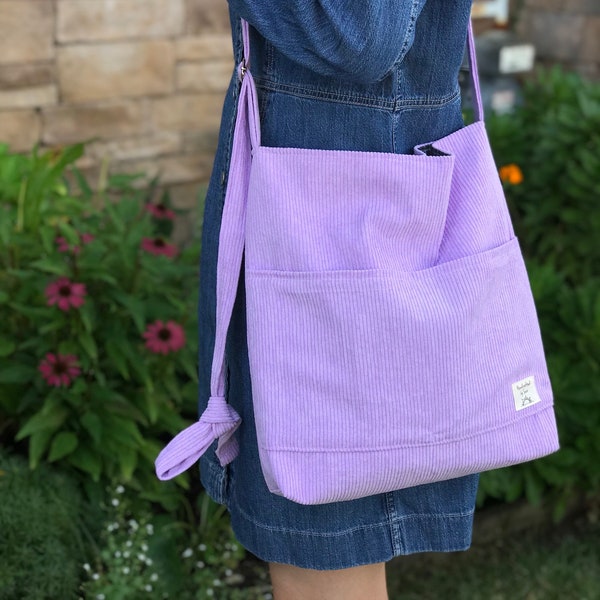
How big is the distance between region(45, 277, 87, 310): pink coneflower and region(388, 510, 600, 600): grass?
4.00ft

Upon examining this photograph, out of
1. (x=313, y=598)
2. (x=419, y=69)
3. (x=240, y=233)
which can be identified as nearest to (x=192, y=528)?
(x=313, y=598)

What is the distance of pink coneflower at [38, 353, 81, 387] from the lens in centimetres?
222

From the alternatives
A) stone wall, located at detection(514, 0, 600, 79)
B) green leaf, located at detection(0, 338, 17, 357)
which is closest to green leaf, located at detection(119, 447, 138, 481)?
green leaf, located at detection(0, 338, 17, 357)

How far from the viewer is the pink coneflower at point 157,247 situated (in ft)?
7.68

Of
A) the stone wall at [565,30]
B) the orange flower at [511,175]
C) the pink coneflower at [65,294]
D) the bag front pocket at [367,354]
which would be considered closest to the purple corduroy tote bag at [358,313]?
the bag front pocket at [367,354]

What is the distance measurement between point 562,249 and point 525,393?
2.05 m

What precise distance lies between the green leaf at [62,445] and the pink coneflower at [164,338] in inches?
11.1

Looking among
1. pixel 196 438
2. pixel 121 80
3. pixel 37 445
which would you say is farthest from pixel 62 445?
pixel 121 80

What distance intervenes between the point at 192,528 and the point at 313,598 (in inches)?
46.5

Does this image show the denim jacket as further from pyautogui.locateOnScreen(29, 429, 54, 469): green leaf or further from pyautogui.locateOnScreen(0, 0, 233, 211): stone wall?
pyautogui.locateOnScreen(0, 0, 233, 211): stone wall

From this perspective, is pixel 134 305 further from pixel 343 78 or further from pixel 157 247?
pixel 343 78

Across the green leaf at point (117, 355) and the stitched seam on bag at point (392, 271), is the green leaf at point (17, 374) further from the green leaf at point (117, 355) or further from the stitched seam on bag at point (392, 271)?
the stitched seam on bag at point (392, 271)

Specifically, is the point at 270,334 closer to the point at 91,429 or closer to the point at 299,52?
the point at 299,52

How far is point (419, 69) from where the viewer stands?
1315 millimetres
